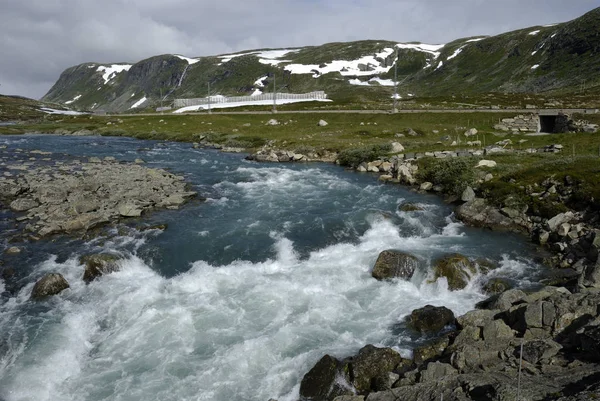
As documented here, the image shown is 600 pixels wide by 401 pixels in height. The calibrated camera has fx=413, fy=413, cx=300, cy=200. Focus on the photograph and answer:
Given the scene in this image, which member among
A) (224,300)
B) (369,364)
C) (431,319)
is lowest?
(369,364)

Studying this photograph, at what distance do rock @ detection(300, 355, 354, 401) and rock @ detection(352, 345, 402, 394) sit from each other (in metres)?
0.49

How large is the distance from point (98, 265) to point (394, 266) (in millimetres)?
17283

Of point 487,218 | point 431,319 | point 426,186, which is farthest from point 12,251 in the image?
point 426,186

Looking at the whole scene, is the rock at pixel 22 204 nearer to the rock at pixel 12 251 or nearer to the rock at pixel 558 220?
the rock at pixel 12 251

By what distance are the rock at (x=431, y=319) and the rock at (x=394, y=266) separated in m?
4.39

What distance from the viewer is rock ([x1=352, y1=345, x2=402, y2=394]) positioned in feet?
50.8

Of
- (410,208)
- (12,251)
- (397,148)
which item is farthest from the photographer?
(397,148)

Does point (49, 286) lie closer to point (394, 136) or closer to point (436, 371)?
point (436, 371)

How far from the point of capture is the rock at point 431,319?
18875mm

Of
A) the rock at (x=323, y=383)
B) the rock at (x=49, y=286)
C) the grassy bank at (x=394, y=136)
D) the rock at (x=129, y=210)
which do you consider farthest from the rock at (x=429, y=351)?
the rock at (x=129, y=210)

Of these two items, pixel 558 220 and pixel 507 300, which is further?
pixel 558 220

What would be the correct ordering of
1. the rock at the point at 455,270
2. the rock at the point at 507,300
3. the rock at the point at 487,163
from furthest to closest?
the rock at the point at 487,163 < the rock at the point at 455,270 < the rock at the point at 507,300

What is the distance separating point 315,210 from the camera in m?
36.2

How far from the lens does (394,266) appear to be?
79.5 ft
